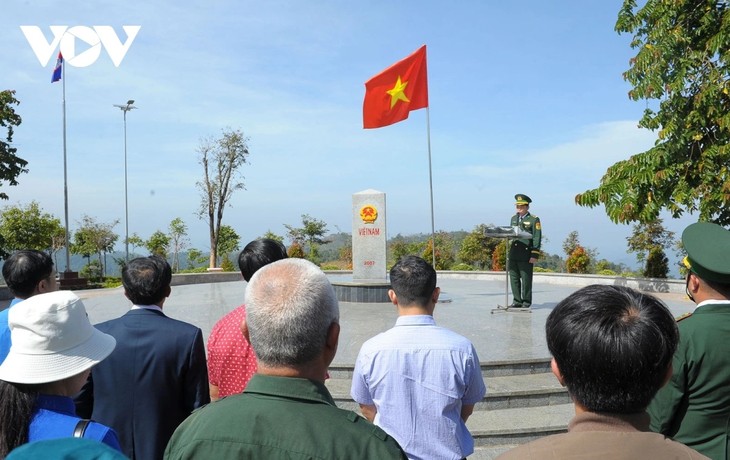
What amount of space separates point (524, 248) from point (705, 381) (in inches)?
294

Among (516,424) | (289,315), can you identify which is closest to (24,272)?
(289,315)

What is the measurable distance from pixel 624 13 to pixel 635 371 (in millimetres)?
11347

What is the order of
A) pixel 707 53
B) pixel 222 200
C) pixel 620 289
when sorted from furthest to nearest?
pixel 222 200 < pixel 707 53 < pixel 620 289

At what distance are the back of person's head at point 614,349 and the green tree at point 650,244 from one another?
50.0ft

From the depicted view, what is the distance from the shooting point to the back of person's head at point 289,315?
145cm

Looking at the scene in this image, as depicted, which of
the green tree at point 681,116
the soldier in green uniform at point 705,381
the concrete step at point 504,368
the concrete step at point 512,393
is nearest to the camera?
the soldier in green uniform at point 705,381

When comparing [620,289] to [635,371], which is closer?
[635,371]

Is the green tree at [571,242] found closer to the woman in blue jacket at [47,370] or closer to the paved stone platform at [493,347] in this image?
the paved stone platform at [493,347]

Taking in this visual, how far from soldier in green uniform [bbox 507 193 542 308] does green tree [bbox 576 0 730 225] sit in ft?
6.84

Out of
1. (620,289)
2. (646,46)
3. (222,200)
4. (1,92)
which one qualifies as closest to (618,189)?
(646,46)

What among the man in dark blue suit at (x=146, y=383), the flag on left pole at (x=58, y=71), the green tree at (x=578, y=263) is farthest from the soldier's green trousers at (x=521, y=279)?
the flag on left pole at (x=58, y=71)

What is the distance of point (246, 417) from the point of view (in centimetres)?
132

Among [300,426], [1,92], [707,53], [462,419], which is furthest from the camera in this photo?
[1,92]

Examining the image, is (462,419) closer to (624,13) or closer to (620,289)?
(620,289)
